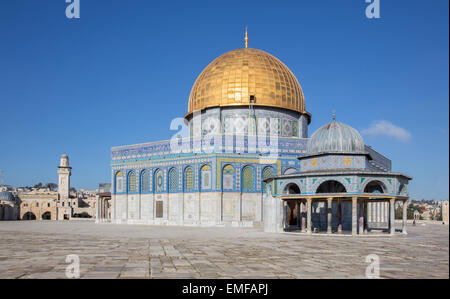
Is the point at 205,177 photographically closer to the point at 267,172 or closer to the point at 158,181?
the point at 267,172

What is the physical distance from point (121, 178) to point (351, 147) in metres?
27.6

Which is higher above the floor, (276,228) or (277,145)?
(277,145)

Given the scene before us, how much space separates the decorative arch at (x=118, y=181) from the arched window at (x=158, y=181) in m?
4.95

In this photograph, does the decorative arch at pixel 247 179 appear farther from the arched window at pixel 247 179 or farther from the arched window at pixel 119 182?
the arched window at pixel 119 182

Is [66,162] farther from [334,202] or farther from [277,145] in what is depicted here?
[334,202]

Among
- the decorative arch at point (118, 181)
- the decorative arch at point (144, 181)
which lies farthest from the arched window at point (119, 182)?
the decorative arch at point (144, 181)

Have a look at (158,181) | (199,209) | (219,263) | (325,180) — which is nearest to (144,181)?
(158,181)

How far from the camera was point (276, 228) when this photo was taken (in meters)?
26.6

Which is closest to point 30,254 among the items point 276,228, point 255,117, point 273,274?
point 273,274

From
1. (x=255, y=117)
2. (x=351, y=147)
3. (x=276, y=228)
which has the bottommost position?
(x=276, y=228)

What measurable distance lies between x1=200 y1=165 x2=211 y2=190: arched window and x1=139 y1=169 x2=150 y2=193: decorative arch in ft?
23.6

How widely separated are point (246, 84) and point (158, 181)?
12488 mm

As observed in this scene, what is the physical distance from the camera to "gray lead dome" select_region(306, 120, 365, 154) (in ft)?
85.5

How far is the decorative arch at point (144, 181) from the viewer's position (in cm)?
4434
